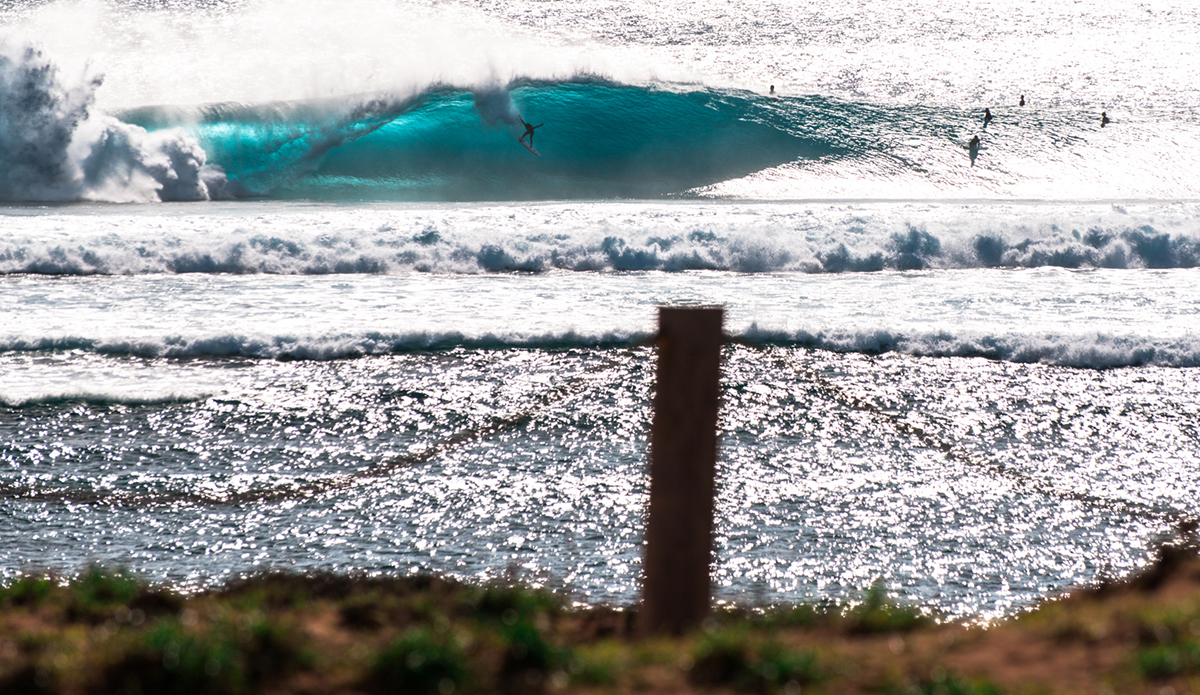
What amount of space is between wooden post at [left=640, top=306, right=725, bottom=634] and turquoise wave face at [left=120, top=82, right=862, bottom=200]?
56.5ft

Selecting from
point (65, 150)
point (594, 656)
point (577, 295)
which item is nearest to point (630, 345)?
point (577, 295)

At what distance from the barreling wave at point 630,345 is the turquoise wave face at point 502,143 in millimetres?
12087

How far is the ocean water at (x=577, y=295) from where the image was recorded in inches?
166

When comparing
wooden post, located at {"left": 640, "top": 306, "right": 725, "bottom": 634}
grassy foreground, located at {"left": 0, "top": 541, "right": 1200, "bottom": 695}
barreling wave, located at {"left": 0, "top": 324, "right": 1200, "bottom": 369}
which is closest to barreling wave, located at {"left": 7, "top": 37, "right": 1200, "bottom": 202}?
barreling wave, located at {"left": 0, "top": 324, "right": 1200, "bottom": 369}

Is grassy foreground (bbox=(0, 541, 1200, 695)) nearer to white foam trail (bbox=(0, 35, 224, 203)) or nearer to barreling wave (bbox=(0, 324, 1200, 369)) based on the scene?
barreling wave (bbox=(0, 324, 1200, 369))

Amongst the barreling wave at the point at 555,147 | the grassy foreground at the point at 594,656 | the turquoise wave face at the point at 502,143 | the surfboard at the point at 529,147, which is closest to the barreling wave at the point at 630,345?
the grassy foreground at the point at 594,656

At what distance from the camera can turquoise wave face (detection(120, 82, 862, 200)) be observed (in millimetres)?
19875

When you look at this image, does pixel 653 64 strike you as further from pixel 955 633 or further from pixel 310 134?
pixel 955 633

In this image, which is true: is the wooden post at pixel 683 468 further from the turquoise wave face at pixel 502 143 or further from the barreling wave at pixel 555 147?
the turquoise wave face at pixel 502 143

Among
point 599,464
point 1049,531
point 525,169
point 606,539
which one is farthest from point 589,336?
point 525,169

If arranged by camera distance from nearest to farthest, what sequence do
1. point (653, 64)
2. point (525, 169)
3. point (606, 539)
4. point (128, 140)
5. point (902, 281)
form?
1. point (606, 539)
2. point (902, 281)
3. point (128, 140)
4. point (525, 169)
5. point (653, 64)

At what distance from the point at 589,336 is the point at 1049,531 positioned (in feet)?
13.2

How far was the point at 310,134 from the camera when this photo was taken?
2108cm

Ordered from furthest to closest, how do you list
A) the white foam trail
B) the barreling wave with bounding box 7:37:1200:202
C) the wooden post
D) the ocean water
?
the barreling wave with bounding box 7:37:1200:202
the white foam trail
the ocean water
the wooden post
